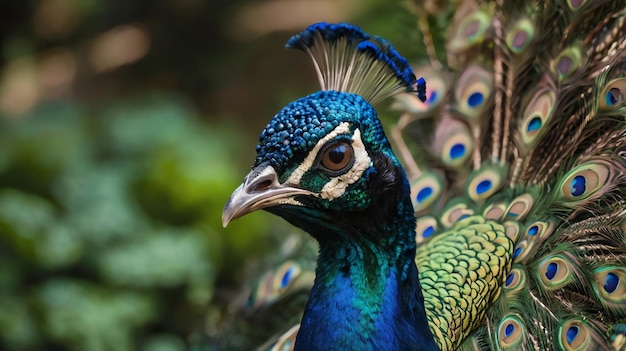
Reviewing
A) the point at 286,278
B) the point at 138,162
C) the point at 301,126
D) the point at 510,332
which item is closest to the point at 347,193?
the point at 301,126

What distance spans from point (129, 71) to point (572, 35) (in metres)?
3.51

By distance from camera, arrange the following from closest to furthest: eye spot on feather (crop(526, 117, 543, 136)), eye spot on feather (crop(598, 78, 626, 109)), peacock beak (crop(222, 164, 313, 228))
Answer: peacock beak (crop(222, 164, 313, 228))
eye spot on feather (crop(598, 78, 626, 109))
eye spot on feather (crop(526, 117, 543, 136))

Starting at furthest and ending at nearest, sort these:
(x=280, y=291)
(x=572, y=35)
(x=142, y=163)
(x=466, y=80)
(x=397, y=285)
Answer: (x=142, y=163), (x=280, y=291), (x=466, y=80), (x=572, y=35), (x=397, y=285)

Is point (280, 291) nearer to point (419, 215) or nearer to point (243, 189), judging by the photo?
point (419, 215)

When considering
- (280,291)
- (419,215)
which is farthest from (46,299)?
(419,215)

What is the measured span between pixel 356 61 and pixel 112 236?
1974 millimetres

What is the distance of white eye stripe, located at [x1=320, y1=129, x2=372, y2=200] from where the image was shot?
124 centimetres

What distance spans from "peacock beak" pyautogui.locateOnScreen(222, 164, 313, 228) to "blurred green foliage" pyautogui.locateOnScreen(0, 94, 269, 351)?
47.9 inches

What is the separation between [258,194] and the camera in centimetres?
120

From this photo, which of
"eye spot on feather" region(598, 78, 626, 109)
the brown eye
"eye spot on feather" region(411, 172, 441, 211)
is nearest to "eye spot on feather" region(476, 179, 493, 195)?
"eye spot on feather" region(411, 172, 441, 211)

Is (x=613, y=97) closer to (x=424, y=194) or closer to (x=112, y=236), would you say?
(x=424, y=194)

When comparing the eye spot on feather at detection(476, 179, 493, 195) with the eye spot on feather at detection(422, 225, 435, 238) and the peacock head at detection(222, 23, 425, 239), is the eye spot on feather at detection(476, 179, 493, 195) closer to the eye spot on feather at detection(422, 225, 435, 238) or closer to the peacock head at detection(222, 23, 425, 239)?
the eye spot on feather at detection(422, 225, 435, 238)

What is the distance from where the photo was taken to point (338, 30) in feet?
4.43

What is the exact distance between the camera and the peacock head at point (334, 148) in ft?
3.97
